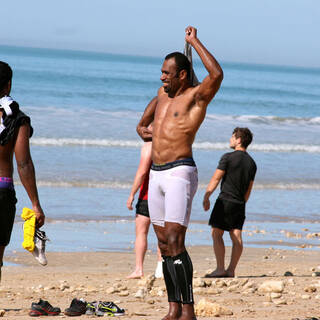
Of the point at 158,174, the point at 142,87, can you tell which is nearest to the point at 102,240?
the point at 158,174

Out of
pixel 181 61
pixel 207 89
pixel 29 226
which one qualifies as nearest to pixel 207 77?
pixel 207 89

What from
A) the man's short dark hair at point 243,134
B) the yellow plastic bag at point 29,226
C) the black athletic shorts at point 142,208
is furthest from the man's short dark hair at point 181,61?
the man's short dark hair at point 243,134

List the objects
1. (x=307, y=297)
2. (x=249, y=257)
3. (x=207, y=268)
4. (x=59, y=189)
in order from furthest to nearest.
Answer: (x=59, y=189)
(x=249, y=257)
(x=207, y=268)
(x=307, y=297)

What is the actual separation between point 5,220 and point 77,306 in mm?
1015

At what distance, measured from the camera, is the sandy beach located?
6070 mm

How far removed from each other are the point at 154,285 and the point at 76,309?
183cm

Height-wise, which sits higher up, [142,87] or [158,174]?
[142,87]

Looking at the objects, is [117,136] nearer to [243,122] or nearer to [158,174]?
[243,122]

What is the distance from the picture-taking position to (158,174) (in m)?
5.27

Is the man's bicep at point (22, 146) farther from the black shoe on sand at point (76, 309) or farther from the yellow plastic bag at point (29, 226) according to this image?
the black shoe on sand at point (76, 309)

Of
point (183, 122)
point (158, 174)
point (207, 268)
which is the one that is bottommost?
point (207, 268)

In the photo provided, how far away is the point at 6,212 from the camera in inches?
202

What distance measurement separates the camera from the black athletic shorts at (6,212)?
16.7ft

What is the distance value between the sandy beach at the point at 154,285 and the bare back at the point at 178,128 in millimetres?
1296
